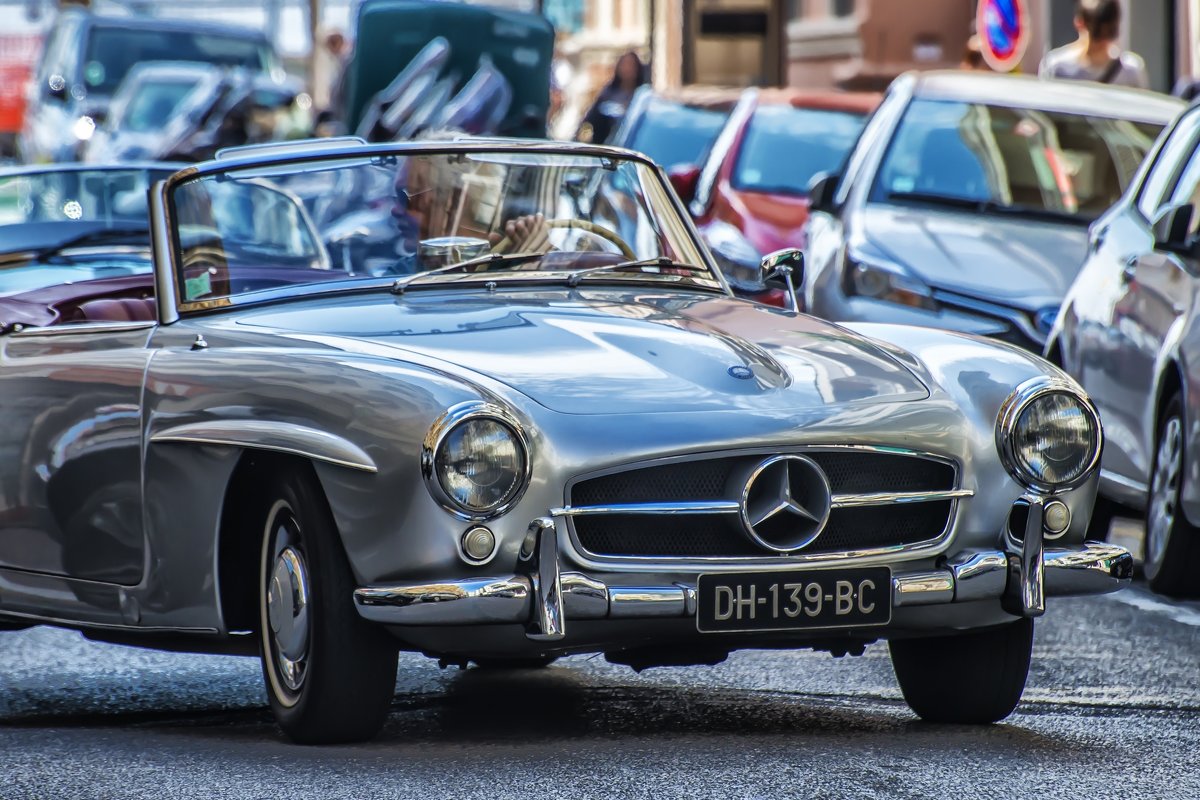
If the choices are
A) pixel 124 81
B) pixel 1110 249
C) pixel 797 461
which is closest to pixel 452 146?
pixel 797 461

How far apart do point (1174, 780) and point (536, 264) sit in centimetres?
229

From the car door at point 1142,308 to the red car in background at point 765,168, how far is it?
3261mm

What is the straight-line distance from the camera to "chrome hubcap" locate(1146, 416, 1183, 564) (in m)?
8.34

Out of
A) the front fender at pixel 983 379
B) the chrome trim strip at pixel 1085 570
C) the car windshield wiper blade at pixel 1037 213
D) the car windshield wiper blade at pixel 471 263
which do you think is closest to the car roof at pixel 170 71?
the car windshield wiper blade at pixel 1037 213

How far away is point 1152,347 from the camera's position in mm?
8680

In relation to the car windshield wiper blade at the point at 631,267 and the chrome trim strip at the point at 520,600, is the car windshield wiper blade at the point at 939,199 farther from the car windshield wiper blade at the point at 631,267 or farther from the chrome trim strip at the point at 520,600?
the chrome trim strip at the point at 520,600

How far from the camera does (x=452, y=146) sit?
692 centimetres

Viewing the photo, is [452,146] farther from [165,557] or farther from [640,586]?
[640,586]

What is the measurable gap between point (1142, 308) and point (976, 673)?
126 inches

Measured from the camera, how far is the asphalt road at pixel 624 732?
5.16 metres

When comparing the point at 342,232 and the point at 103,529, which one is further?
the point at 342,232

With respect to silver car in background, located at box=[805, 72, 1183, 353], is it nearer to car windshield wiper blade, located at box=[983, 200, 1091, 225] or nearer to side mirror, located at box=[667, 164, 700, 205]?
car windshield wiper blade, located at box=[983, 200, 1091, 225]

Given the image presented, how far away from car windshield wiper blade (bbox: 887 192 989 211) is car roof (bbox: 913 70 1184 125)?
2.49 feet

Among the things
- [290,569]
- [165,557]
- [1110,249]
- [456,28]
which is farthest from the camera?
[456,28]
